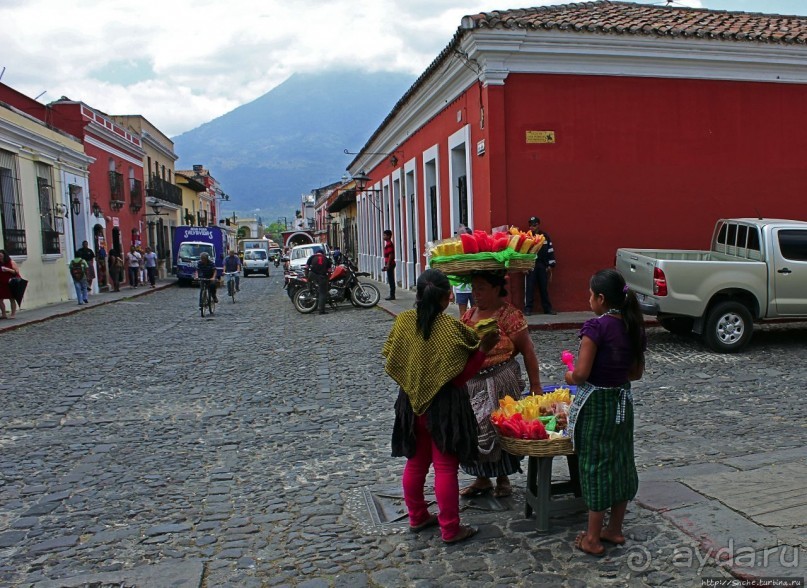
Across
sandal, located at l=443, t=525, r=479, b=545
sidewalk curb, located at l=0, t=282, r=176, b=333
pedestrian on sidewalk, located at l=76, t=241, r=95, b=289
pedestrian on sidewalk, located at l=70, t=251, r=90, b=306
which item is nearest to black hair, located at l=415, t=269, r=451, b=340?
sandal, located at l=443, t=525, r=479, b=545

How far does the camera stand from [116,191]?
27516 mm

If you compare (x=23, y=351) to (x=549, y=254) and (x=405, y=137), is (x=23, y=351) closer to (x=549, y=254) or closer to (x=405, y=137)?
(x=549, y=254)

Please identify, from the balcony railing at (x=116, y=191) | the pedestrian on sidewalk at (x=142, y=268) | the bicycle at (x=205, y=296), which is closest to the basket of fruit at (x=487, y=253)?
the bicycle at (x=205, y=296)

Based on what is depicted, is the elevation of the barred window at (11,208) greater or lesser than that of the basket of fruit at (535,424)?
greater

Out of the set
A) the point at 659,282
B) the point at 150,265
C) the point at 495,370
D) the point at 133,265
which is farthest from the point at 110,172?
the point at 495,370

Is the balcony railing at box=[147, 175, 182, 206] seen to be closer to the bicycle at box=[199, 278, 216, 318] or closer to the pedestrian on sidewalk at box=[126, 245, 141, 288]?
the pedestrian on sidewalk at box=[126, 245, 141, 288]

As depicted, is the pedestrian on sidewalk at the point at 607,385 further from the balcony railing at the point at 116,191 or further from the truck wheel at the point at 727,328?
the balcony railing at the point at 116,191

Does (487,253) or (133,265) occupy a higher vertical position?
(487,253)

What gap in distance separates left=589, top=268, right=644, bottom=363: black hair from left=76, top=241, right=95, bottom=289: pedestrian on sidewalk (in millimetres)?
19275

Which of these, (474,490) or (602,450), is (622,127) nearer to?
(474,490)

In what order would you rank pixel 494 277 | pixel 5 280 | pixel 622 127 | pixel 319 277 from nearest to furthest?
pixel 494 277
pixel 622 127
pixel 5 280
pixel 319 277

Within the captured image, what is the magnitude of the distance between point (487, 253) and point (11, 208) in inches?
656

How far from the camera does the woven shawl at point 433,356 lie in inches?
135

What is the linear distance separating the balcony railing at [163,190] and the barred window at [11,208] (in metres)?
16.5
